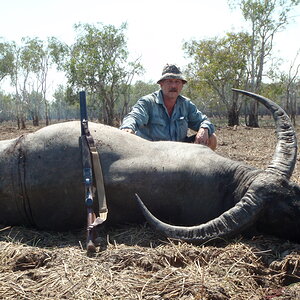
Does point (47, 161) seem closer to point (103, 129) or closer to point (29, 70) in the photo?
point (103, 129)

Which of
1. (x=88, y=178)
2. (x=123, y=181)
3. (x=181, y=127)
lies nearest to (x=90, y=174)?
(x=88, y=178)

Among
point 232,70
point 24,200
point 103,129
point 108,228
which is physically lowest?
point 108,228

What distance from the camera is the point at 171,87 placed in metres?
5.41

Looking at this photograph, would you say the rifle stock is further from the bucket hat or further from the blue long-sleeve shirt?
the bucket hat

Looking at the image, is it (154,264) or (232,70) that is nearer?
(154,264)

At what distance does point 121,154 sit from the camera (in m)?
3.71

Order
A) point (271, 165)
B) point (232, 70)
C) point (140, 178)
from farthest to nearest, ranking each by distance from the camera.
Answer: point (232, 70) < point (140, 178) < point (271, 165)

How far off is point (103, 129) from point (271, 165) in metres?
1.72

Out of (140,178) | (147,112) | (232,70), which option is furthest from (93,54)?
(140,178)

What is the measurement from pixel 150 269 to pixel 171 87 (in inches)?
127

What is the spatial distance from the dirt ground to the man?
87.1 inches

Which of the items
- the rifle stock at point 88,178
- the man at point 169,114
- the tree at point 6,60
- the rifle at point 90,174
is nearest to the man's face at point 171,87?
the man at point 169,114

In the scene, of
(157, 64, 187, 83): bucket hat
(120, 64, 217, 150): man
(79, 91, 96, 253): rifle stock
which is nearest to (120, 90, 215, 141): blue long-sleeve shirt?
(120, 64, 217, 150): man

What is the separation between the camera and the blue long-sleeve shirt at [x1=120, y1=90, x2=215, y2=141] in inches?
207
